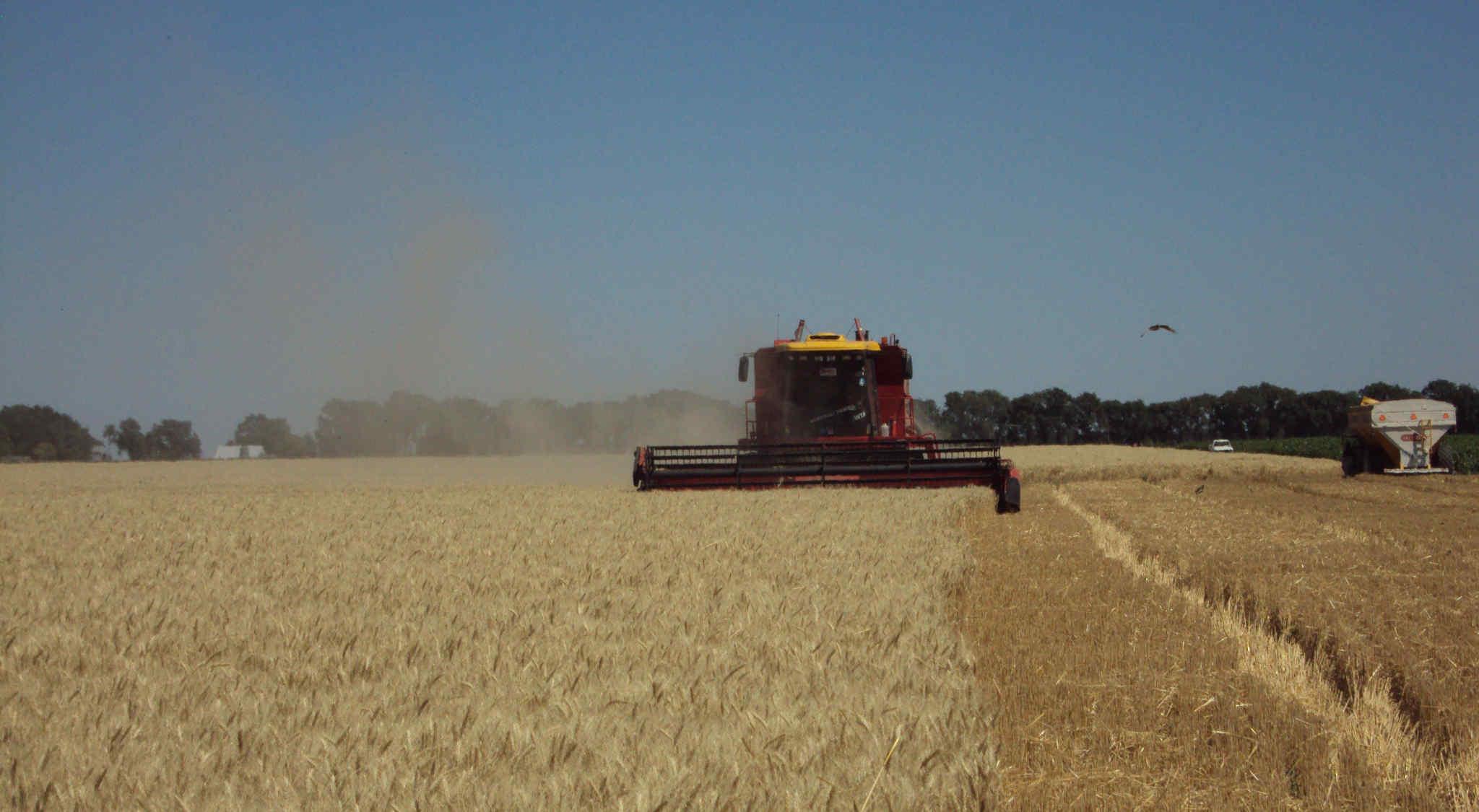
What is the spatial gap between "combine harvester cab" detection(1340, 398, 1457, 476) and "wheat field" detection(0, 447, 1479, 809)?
17195 millimetres

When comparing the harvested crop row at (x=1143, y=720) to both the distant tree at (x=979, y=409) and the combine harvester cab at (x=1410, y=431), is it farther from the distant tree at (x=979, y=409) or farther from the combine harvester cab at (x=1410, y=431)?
the distant tree at (x=979, y=409)

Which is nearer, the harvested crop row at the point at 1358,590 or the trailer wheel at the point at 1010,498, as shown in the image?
the harvested crop row at the point at 1358,590

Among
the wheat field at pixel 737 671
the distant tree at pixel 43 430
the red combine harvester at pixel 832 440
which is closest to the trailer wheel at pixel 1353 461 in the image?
the red combine harvester at pixel 832 440

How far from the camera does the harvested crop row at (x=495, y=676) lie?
3.41 metres

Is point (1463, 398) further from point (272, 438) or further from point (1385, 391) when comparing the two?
point (272, 438)

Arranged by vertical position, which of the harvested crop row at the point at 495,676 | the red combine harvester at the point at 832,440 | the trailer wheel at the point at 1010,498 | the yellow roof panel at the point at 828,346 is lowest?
the harvested crop row at the point at 495,676

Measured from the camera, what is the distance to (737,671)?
4789mm

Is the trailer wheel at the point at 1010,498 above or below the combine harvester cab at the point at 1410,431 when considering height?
below

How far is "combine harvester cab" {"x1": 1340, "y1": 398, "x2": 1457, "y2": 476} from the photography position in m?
26.7

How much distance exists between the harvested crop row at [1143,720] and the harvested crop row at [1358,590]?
1.52ft

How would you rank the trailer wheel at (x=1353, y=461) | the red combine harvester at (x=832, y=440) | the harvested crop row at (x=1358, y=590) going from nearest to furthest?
the harvested crop row at (x=1358, y=590) < the red combine harvester at (x=832, y=440) < the trailer wheel at (x=1353, y=461)

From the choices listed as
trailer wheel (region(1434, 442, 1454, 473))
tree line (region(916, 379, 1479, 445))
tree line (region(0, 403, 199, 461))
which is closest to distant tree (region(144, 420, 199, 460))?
tree line (region(0, 403, 199, 461))

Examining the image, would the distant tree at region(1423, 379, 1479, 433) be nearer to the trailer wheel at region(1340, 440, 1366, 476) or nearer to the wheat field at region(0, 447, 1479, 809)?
the trailer wheel at region(1340, 440, 1366, 476)

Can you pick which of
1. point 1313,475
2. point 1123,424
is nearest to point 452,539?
point 1313,475
